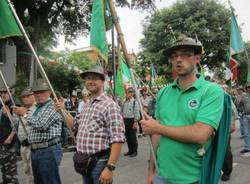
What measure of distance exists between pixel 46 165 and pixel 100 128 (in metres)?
1.23

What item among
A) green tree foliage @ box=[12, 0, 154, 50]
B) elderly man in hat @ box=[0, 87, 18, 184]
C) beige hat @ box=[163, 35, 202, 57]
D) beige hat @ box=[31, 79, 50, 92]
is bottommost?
elderly man in hat @ box=[0, 87, 18, 184]

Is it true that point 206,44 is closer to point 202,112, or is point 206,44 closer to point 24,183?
point 24,183

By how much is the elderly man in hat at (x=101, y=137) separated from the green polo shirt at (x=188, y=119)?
0.92 metres

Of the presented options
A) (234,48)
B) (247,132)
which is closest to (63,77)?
(234,48)

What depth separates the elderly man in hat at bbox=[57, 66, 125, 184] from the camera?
412 centimetres

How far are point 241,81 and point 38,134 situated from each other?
44.2 m

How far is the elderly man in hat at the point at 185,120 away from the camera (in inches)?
118

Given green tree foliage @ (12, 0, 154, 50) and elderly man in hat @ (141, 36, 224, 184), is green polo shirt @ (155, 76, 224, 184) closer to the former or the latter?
elderly man in hat @ (141, 36, 224, 184)

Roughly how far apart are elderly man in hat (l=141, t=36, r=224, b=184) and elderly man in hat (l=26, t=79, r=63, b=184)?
2.05 meters

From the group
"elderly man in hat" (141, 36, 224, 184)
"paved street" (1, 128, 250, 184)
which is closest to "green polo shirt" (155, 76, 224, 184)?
"elderly man in hat" (141, 36, 224, 184)

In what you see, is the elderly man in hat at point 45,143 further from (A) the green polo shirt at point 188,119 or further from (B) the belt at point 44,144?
(A) the green polo shirt at point 188,119

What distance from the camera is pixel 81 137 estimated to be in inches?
166

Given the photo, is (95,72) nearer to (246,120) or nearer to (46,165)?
(46,165)

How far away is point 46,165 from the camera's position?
200 inches
